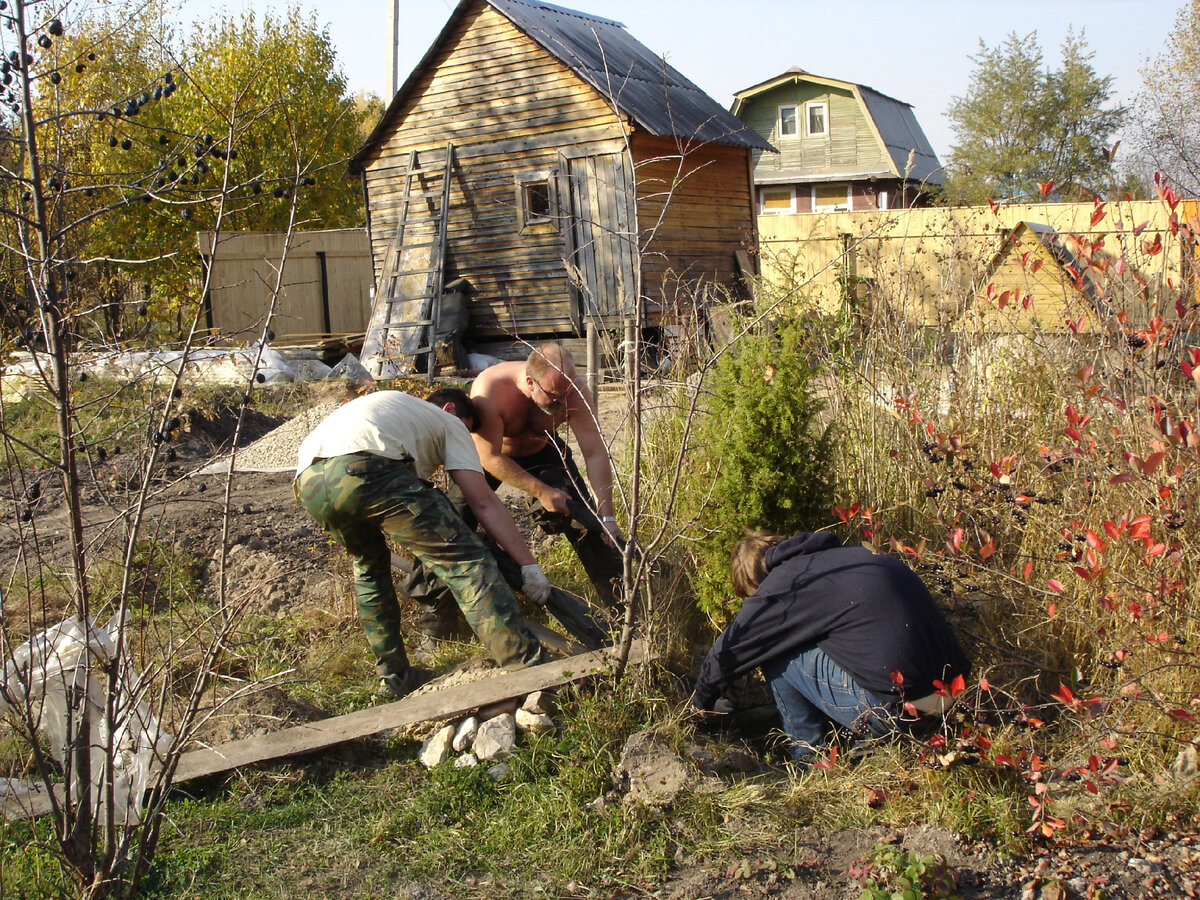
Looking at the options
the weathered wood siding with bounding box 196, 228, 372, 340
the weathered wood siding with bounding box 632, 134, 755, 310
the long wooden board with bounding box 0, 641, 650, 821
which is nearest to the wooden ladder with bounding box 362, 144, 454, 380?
the weathered wood siding with bounding box 196, 228, 372, 340

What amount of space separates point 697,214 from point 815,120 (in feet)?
73.2

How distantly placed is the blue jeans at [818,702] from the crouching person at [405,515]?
0.99m

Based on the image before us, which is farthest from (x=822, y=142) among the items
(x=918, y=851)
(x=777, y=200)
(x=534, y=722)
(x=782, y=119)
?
(x=918, y=851)

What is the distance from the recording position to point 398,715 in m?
3.52

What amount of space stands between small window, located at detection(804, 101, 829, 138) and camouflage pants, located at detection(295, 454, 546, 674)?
33.2m

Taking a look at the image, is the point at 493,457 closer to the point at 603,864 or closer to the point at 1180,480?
the point at 603,864

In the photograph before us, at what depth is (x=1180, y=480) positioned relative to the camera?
9.07 feet

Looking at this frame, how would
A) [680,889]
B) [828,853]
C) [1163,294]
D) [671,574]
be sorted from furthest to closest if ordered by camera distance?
[671,574]
[1163,294]
[828,853]
[680,889]

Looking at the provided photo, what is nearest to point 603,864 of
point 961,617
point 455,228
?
point 961,617

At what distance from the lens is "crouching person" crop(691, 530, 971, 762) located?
312 centimetres

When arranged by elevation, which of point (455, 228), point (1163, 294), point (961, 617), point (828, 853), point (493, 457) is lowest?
point (828, 853)

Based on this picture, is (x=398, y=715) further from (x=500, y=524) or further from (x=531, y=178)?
(x=531, y=178)

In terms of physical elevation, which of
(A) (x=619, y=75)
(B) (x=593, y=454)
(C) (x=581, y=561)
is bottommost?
(C) (x=581, y=561)

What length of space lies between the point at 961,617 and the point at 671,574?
135 cm
